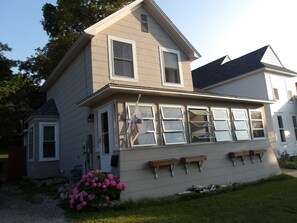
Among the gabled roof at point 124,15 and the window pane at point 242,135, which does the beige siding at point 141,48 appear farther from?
the window pane at point 242,135

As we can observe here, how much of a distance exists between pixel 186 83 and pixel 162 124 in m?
4.13

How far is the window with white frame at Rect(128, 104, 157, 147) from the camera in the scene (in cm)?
816

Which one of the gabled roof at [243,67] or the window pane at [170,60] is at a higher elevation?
the gabled roof at [243,67]

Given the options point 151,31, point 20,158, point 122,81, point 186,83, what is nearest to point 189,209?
point 122,81

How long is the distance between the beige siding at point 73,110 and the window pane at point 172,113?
272cm

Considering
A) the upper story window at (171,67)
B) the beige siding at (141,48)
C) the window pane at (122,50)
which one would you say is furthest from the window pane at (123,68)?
Answer: the upper story window at (171,67)

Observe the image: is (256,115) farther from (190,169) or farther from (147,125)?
(147,125)

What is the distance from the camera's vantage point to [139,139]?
320 inches

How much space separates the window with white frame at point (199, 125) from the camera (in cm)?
959

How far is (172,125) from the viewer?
9.06 m

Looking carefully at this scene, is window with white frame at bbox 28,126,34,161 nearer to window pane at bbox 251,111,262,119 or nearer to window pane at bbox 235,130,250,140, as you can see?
window pane at bbox 235,130,250,140

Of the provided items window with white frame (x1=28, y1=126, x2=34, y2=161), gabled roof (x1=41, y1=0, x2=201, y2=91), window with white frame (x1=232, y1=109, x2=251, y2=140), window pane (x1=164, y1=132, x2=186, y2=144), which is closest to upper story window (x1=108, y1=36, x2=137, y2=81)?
gabled roof (x1=41, y1=0, x2=201, y2=91)

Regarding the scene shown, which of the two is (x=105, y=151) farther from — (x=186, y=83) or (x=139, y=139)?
(x=186, y=83)

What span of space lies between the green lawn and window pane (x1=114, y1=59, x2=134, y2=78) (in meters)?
5.09
